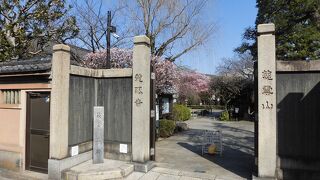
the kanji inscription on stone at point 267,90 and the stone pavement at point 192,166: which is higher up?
the kanji inscription on stone at point 267,90

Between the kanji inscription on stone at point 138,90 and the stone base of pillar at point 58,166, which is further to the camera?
the kanji inscription on stone at point 138,90

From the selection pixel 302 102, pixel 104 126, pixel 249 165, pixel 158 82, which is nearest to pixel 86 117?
pixel 104 126

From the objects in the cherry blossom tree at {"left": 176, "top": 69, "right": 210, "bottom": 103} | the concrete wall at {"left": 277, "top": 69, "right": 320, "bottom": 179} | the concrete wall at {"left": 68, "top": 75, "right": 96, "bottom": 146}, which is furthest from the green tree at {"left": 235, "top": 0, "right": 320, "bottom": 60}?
the cherry blossom tree at {"left": 176, "top": 69, "right": 210, "bottom": 103}

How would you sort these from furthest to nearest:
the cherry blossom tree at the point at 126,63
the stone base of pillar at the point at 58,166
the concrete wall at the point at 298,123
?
the cherry blossom tree at the point at 126,63 → the stone base of pillar at the point at 58,166 → the concrete wall at the point at 298,123

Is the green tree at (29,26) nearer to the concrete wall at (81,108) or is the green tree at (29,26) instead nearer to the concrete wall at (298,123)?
the concrete wall at (81,108)

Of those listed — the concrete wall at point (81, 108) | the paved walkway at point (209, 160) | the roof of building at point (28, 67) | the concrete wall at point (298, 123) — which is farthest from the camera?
the paved walkway at point (209, 160)

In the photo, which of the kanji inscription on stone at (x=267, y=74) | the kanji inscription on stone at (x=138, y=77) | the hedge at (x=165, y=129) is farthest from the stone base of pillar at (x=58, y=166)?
the hedge at (x=165, y=129)

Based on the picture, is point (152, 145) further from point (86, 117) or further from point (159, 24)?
point (159, 24)

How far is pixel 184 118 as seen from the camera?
30578mm

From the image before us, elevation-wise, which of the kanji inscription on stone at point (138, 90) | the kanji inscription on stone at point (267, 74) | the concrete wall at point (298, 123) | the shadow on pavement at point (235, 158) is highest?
the kanji inscription on stone at point (267, 74)

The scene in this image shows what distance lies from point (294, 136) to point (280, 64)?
1790mm

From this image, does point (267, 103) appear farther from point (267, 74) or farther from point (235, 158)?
point (235, 158)

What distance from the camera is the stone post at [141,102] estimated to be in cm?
882

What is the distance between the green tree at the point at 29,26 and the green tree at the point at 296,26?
11933 mm
